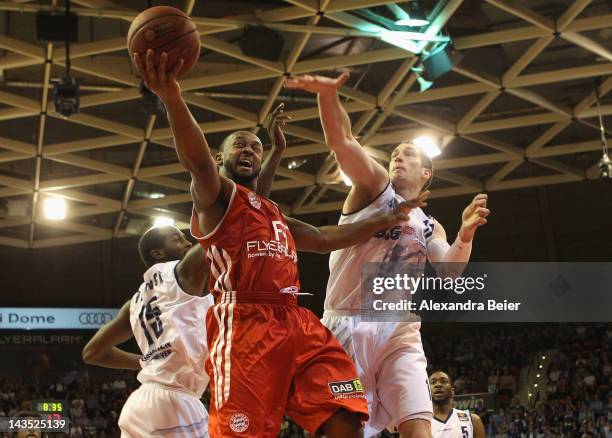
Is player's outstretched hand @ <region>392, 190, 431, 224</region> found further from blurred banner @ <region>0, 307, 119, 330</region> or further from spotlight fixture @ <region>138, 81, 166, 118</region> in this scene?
blurred banner @ <region>0, 307, 119, 330</region>

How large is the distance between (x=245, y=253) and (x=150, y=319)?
51.4 inches

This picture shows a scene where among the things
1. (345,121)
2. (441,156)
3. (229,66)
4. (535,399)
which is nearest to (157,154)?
(229,66)

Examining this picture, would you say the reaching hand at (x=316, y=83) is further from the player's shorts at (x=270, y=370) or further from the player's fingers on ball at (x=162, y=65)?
the player's shorts at (x=270, y=370)

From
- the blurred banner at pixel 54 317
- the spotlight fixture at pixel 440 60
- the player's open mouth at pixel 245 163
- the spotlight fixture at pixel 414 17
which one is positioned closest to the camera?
the player's open mouth at pixel 245 163

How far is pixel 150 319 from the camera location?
17.9 ft

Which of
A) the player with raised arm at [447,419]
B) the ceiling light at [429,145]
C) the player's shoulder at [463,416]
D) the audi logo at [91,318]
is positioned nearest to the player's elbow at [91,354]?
the player with raised arm at [447,419]

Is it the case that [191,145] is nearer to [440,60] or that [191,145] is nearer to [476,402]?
[440,60]

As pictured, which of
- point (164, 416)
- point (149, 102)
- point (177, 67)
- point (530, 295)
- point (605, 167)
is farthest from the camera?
point (530, 295)

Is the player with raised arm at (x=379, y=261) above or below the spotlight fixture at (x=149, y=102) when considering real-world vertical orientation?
below

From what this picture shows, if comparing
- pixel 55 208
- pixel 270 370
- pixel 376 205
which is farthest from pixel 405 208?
pixel 55 208

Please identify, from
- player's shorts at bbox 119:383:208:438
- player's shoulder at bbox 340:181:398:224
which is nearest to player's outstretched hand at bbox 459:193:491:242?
player's shoulder at bbox 340:181:398:224

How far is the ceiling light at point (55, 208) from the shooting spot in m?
20.2

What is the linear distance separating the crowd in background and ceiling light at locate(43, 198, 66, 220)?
4.34 metres

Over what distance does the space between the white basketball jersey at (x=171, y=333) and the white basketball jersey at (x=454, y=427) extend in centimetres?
408
